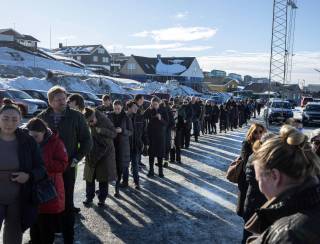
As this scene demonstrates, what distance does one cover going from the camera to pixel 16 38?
79.8 metres

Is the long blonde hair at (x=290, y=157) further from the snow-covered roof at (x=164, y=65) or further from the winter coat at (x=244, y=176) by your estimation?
the snow-covered roof at (x=164, y=65)

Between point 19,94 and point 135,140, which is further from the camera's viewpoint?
point 19,94

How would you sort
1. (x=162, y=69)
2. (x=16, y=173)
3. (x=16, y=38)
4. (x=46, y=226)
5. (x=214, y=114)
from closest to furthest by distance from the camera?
(x=16, y=173), (x=46, y=226), (x=214, y=114), (x=16, y=38), (x=162, y=69)

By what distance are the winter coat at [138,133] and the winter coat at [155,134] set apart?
0.15 m

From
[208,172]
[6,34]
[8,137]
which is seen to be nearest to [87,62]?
[6,34]

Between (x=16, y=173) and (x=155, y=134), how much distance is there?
6.15 m

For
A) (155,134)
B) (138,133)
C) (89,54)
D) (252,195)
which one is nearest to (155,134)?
(155,134)

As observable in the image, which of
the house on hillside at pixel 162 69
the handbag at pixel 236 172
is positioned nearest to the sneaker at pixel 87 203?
the handbag at pixel 236 172

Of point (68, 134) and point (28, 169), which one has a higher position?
point (68, 134)

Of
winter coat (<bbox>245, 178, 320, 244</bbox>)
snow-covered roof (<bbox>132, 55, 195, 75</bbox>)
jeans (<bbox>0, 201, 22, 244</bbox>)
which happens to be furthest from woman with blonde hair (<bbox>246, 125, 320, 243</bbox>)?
snow-covered roof (<bbox>132, 55, 195, 75</bbox>)

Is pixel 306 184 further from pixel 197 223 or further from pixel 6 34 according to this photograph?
pixel 6 34

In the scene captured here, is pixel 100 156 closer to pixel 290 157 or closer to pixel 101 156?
pixel 101 156

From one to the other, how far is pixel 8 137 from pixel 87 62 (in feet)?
302

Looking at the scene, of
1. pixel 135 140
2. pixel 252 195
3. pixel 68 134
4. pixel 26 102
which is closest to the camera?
pixel 252 195
